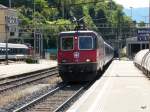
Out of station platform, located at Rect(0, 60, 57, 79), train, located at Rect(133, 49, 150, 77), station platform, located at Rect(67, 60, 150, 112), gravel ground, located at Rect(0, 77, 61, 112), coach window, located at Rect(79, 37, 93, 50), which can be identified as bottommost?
station platform, located at Rect(0, 60, 57, 79)

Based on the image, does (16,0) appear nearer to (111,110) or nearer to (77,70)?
(77,70)

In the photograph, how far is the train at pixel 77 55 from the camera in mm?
29203

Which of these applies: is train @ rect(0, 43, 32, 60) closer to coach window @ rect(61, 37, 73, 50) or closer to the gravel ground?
coach window @ rect(61, 37, 73, 50)

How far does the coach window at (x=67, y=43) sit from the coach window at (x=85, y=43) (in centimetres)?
49

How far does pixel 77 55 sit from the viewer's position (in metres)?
29.3

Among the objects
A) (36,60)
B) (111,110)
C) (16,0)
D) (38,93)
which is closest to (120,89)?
A: (38,93)

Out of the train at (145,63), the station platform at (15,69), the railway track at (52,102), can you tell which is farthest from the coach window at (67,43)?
the station platform at (15,69)

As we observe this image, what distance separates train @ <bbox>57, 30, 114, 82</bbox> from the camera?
95.8 ft

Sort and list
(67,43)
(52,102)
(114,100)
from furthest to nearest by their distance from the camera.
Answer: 1. (67,43)
2. (52,102)
3. (114,100)

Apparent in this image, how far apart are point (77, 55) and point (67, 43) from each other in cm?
96

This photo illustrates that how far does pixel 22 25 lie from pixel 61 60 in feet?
288

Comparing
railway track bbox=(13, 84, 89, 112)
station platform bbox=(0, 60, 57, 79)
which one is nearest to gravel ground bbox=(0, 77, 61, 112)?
railway track bbox=(13, 84, 89, 112)

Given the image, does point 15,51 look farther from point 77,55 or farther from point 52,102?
point 52,102

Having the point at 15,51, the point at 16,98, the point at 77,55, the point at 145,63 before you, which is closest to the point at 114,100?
the point at 16,98
